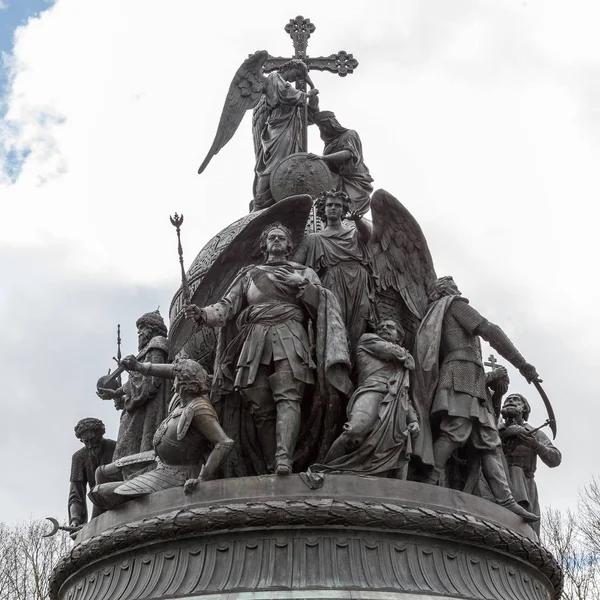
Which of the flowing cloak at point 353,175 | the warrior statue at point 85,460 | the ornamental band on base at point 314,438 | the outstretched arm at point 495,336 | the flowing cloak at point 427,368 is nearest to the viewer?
the ornamental band on base at point 314,438

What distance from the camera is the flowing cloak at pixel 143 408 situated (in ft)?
38.8

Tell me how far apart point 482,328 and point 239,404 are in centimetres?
278

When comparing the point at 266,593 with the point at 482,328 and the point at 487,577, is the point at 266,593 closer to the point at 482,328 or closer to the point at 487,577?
the point at 487,577

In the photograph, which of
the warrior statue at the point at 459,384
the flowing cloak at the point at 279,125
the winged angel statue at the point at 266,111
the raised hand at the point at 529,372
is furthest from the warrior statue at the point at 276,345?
the flowing cloak at the point at 279,125

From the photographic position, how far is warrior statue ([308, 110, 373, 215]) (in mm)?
14062

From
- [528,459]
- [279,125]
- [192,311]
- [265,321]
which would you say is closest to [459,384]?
[528,459]

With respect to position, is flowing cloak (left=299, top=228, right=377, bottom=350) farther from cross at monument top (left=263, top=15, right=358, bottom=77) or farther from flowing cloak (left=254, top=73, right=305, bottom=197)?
cross at monument top (left=263, top=15, right=358, bottom=77)

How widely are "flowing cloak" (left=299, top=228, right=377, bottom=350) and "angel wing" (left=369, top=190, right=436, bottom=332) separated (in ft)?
0.70

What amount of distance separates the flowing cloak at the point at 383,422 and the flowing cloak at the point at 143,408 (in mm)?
2691

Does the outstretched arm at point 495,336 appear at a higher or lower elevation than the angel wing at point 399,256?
lower

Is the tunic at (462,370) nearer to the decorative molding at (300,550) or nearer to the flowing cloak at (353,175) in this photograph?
the decorative molding at (300,550)

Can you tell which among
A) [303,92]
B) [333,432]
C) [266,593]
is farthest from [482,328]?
[303,92]

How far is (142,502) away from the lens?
9.98 meters

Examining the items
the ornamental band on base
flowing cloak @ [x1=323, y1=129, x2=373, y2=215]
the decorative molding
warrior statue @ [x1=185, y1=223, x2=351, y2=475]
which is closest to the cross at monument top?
flowing cloak @ [x1=323, y1=129, x2=373, y2=215]
